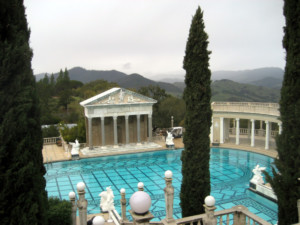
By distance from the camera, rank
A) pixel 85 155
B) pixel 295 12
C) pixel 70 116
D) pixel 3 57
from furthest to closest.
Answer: pixel 70 116, pixel 85 155, pixel 295 12, pixel 3 57

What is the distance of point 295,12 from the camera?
7305mm

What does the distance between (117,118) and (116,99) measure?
2.72 metres

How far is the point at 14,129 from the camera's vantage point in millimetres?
5023

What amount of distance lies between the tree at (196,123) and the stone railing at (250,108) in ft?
50.9

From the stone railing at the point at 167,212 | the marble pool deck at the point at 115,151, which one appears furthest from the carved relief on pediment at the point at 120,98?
the stone railing at the point at 167,212

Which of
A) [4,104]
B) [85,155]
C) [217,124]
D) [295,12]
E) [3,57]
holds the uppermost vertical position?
[295,12]

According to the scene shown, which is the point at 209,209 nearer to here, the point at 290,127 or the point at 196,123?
the point at 290,127

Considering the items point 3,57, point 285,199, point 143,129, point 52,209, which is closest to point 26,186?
point 3,57

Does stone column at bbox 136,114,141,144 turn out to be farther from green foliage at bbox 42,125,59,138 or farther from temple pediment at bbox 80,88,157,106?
green foliage at bbox 42,125,59,138

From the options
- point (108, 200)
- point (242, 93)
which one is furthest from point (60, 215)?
point (242, 93)

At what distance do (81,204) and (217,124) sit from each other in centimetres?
2429

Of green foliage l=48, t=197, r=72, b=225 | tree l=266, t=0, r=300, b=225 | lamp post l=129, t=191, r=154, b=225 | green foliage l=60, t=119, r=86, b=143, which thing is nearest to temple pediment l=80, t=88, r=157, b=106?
green foliage l=60, t=119, r=86, b=143

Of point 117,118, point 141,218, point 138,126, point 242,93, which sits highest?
point 242,93

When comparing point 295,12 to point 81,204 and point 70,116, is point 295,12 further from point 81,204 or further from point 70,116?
point 70,116
